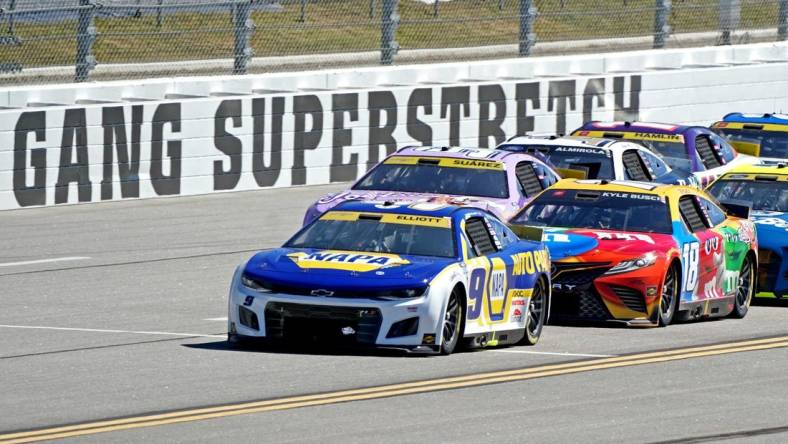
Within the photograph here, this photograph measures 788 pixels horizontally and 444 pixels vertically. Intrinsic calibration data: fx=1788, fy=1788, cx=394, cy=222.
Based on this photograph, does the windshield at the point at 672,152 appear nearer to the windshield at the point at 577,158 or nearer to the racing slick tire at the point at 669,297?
the windshield at the point at 577,158

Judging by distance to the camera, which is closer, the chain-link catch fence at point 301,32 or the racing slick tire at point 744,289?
the racing slick tire at point 744,289

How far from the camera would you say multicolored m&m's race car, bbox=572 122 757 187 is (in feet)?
76.7

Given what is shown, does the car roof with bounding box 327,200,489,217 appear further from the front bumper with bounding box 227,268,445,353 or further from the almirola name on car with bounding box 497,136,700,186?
the almirola name on car with bounding box 497,136,700,186

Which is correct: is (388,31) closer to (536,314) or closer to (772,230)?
(772,230)

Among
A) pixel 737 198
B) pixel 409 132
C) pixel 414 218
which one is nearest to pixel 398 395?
pixel 414 218

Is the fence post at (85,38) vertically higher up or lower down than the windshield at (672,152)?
higher up

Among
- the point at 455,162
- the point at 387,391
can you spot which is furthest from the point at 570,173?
the point at 387,391

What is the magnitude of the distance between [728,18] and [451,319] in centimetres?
2305

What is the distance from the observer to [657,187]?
16375mm

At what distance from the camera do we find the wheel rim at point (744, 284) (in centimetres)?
1645

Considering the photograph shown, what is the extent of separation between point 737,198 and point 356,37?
981 cm

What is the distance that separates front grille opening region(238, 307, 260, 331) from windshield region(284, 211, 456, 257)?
1.00 meters

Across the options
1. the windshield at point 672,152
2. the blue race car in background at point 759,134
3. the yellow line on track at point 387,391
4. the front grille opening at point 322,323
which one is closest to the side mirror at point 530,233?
the yellow line on track at point 387,391

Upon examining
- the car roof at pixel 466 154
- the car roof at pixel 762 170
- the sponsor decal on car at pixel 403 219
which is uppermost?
the sponsor decal on car at pixel 403 219
